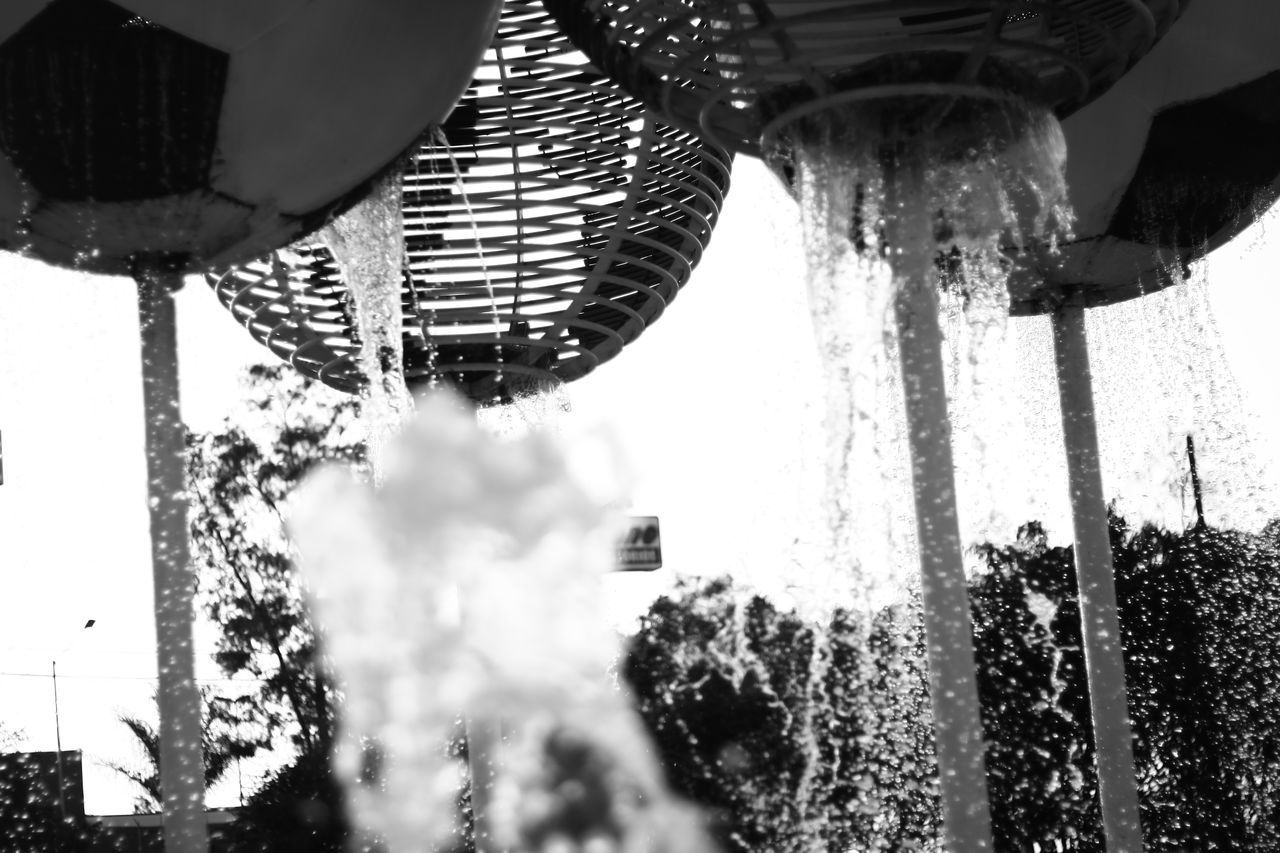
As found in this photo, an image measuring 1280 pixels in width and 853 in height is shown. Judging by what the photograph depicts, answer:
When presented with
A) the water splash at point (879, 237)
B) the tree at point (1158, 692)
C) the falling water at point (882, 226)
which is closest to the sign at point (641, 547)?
the tree at point (1158, 692)

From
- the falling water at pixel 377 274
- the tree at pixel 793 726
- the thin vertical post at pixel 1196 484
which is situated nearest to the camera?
the falling water at pixel 377 274

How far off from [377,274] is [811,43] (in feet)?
6.48

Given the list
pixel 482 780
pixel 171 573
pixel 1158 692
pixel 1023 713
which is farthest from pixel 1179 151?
pixel 1023 713

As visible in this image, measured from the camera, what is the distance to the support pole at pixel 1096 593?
6520mm

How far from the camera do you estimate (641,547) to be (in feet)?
49.0

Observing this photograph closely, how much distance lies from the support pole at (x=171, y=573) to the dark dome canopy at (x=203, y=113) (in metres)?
0.22

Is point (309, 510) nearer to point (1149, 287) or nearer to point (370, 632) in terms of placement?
point (370, 632)

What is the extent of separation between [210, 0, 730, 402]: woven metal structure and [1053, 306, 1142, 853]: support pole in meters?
1.70

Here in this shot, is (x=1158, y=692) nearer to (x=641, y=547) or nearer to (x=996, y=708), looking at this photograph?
(x=996, y=708)

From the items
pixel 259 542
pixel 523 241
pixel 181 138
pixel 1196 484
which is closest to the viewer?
pixel 181 138

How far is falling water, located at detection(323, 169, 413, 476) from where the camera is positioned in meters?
6.50

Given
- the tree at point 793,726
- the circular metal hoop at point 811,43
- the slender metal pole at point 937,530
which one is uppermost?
the circular metal hoop at point 811,43

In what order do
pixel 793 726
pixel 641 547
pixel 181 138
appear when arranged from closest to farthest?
pixel 181 138
pixel 641 547
pixel 793 726

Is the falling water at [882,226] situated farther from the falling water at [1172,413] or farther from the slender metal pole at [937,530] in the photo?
the falling water at [1172,413]
